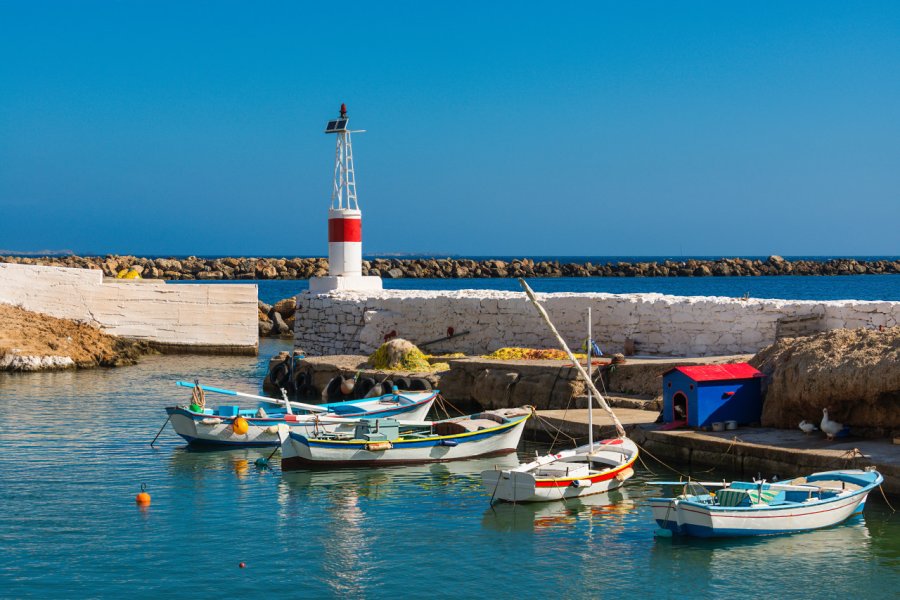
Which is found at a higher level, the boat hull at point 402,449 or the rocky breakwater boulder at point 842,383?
the rocky breakwater boulder at point 842,383

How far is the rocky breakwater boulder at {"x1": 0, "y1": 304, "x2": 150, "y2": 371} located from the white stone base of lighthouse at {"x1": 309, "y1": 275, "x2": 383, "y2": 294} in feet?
21.3

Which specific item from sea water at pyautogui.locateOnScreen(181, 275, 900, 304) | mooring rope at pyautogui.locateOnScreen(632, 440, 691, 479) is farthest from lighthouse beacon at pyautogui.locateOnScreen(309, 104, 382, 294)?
sea water at pyautogui.locateOnScreen(181, 275, 900, 304)

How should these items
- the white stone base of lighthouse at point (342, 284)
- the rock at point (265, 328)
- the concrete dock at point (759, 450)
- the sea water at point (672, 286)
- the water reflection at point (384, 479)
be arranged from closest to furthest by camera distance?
the concrete dock at point (759, 450)
the water reflection at point (384, 479)
the white stone base of lighthouse at point (342, 284)
the rock at point (265, 328)
the sea water at point (672, 286)

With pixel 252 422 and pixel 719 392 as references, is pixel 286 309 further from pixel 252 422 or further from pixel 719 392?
pixel 719 392

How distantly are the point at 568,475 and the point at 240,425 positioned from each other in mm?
5838

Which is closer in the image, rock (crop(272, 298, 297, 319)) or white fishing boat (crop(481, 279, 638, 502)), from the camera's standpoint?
white fishing boat (crop(481, 279, 638, 502))

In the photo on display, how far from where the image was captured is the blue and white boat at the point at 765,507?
1061 centimetres

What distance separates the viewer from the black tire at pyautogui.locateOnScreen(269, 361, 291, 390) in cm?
2252

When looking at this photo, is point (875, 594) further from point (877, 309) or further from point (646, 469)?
point (877, 309)

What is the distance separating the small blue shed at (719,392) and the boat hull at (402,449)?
251cm

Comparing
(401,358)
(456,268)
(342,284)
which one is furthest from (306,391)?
(456,268)

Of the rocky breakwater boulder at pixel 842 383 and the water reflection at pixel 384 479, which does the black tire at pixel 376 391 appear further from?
the rocky breakwater boulder at pixel 842 383

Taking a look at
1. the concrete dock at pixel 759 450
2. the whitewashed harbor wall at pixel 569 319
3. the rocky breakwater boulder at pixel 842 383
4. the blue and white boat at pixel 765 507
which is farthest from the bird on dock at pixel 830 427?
the whitewashed harbor wall at pixel 569 319

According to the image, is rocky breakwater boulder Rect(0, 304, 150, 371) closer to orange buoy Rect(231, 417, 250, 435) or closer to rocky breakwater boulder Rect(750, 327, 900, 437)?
orange buoy Rect(231, 417, 250, 435)
